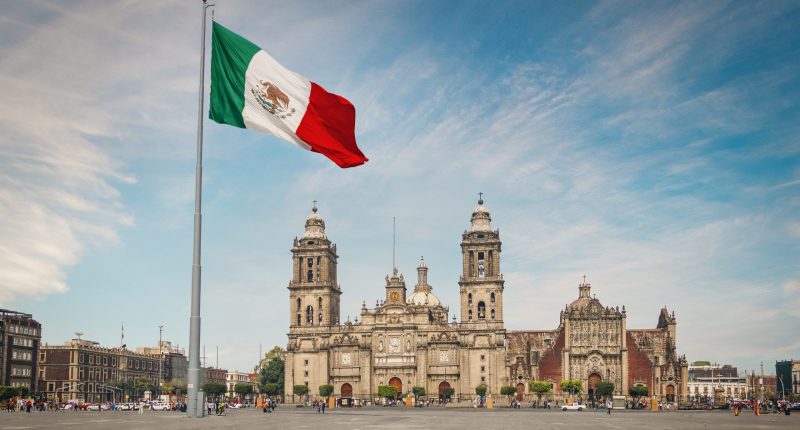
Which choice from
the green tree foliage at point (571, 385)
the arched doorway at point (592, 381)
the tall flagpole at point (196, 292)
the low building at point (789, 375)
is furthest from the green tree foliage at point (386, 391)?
the low building at point (789, 375)

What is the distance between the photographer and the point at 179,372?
166 metres

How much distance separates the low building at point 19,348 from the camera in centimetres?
11462

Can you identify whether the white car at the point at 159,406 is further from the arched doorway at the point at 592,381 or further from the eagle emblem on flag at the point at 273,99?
the eagle emblem on flag at the point at 273,99

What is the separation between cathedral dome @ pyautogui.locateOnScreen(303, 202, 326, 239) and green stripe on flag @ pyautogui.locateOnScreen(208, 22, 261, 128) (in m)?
102

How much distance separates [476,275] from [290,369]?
30.3 m

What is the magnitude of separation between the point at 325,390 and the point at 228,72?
95680 millimetres

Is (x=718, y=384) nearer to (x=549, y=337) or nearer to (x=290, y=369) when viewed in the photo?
(x=549, y=337)

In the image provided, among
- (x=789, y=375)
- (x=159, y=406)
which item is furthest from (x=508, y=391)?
(x=789, y=375)

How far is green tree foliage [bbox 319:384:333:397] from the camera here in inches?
4397

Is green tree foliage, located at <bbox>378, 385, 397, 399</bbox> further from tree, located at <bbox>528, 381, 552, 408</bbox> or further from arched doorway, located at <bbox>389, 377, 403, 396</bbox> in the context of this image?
tree, located at <bbox>528, 381, 552, 408</bbox>

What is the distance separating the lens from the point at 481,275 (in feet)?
382

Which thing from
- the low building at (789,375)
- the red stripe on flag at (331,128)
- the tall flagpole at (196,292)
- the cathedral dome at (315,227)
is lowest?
the low building at (789,375)

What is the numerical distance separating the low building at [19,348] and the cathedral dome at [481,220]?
6711cm

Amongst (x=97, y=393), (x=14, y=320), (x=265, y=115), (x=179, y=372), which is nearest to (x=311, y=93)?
(x=265, y=115)
